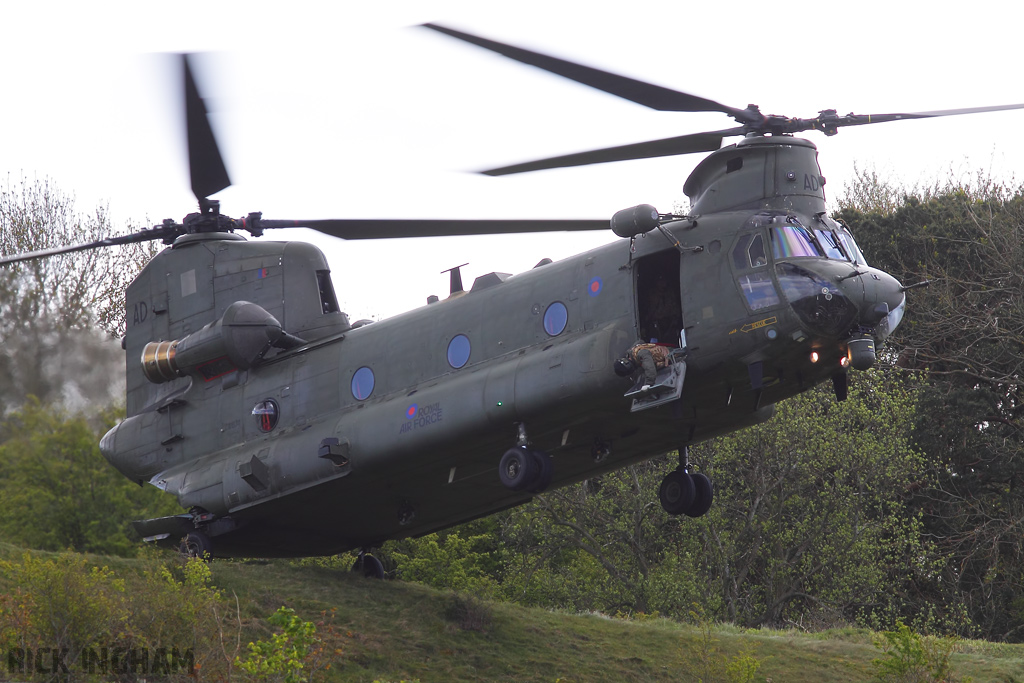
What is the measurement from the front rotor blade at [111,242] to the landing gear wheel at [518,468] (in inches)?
309

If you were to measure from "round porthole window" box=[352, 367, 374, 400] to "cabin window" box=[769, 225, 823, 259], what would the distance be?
691 cm

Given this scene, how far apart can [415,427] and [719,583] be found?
17.3 meters

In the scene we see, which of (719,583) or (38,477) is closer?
(38,477)

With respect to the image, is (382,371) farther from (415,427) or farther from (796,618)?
(796,618)

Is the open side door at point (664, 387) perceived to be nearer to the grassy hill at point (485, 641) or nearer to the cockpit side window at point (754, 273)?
the cockpit side window at point (754, 273)

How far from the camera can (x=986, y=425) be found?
125ft

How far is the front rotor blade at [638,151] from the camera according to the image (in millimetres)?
14531

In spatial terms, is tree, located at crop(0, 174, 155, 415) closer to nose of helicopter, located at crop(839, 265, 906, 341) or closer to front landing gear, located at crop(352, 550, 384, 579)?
front landing gear, located at crop(352, 550, 384, 579)

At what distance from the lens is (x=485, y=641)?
19.4 metres

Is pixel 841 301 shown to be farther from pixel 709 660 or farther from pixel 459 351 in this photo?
pixel 709 660

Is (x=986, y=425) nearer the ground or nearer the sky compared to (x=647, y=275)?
nearer the ground

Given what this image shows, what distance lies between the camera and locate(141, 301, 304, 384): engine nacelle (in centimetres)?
1948

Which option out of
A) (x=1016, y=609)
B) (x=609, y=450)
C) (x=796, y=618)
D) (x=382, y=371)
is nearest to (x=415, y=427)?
(x=382, y=371)

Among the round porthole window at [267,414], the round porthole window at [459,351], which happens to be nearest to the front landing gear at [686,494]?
the round porthole window at [459,351]
